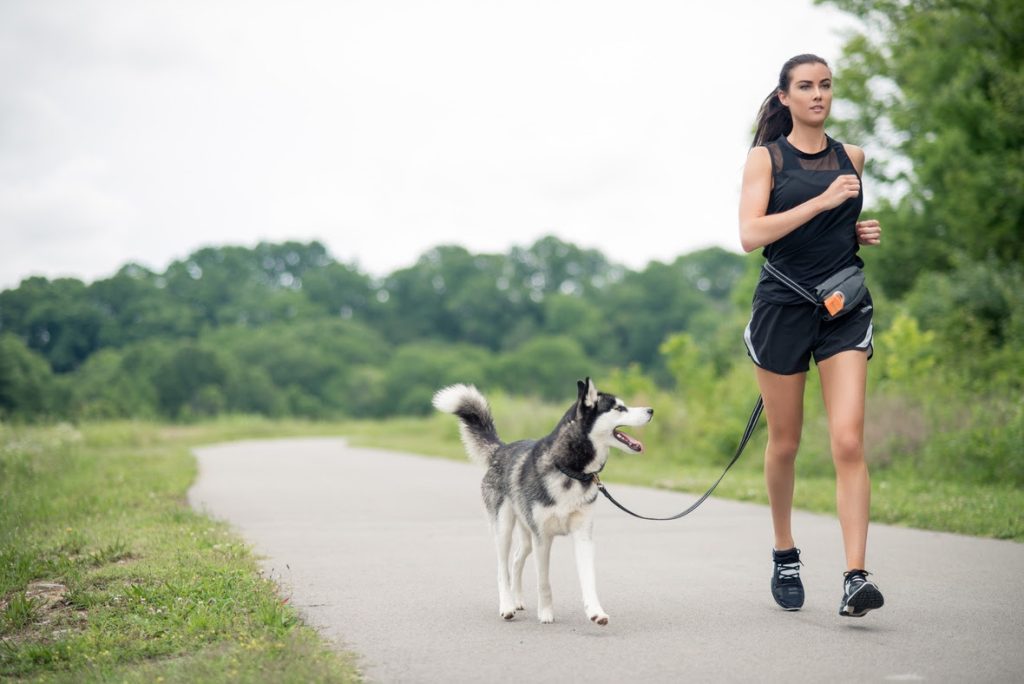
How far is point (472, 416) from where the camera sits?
21.1 ft

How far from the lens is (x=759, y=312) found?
5.51 metres

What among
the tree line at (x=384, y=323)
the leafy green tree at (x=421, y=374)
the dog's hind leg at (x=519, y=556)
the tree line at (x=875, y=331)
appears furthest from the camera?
the leafy green tree at (x=421, y=374)

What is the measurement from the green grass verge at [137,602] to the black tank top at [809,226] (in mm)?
2868

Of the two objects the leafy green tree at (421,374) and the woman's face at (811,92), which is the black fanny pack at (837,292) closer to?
the woman's face at (811,92)

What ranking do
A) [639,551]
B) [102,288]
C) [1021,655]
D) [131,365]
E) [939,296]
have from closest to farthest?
[1021,655]
[639,551]
[939,296]
[102,288]
[131,365]

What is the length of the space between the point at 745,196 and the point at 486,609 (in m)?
2.65

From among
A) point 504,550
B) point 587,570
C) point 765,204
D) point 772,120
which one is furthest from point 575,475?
point 772,120

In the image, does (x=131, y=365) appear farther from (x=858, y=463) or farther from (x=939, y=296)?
(x=858, y=463)

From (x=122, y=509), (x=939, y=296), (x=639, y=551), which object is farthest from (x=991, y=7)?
(x=122, y=509)

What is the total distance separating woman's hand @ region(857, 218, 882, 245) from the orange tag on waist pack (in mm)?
381

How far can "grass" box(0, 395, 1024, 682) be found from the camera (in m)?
4.49

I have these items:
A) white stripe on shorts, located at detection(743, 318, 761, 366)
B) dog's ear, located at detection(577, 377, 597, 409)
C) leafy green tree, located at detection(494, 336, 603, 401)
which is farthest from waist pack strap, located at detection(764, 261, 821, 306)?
leafy green tree, located at detection(494, 336, 603, 401)

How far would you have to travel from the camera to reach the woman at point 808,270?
17.1ft

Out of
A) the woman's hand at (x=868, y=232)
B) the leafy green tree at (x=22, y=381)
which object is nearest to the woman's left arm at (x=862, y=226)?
the woman's hand at (x=868, y=232)
